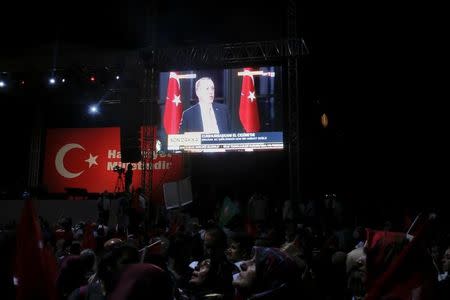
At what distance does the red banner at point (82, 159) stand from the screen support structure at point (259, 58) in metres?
6.93

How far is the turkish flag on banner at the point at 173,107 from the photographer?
15.5 metres

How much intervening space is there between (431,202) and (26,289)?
19.4 meters

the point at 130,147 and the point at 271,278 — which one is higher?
the point at 130,147

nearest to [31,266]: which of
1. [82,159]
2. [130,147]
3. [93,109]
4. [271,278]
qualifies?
[271,278]

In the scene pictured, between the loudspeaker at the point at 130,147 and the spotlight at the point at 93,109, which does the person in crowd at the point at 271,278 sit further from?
the spotlight at the point at 93,109

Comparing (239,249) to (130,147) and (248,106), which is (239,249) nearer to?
(248,106)

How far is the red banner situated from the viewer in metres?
20.4

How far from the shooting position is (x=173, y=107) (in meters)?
15.6

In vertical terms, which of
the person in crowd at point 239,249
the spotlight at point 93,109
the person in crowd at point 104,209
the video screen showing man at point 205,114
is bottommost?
the person in crowd at point 104,209

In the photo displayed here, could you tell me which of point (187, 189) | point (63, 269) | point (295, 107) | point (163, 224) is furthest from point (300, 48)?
point (63, 269)

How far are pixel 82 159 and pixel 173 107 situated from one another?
23.3 ft

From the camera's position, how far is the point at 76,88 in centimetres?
1788

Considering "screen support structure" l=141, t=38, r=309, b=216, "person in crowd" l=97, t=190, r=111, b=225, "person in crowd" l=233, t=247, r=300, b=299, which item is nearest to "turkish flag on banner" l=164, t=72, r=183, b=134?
"screen support structure" l=141, t=38, r=309, b=216

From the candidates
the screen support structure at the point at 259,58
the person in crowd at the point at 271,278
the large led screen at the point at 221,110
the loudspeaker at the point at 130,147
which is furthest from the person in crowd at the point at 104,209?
the person in crowd at the point at 271,278
